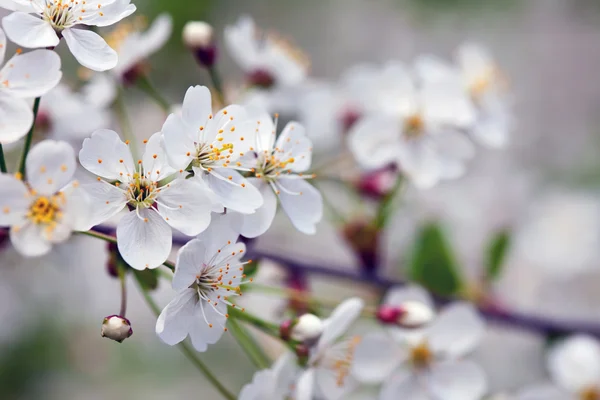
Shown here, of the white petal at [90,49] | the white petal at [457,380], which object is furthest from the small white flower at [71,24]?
the white petal at [457,380]

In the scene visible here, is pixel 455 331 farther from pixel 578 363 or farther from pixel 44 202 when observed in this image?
pixel 44 202

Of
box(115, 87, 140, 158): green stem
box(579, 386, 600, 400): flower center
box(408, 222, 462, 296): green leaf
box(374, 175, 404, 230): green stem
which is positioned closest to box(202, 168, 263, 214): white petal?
box(115, 87, 140, 158): green stem

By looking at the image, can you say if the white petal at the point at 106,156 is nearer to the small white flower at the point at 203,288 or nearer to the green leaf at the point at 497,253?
the small white flower at the point at 203,288

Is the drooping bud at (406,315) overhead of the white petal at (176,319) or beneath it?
beneath

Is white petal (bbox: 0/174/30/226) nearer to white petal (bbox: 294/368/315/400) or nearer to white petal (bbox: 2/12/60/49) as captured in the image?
white petal (bbox: 2/12/60/49)

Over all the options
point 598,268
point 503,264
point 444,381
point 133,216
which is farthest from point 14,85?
point 598,268

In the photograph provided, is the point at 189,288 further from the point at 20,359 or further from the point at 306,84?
the point at 20,359

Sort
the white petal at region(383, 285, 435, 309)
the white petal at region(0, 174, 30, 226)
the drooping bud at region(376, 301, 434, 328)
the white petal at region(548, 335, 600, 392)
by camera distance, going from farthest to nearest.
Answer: the white petal at region(548, 335, 600, 392) → the white petal at region(383, 285, 435, 309) → the drooping bud at region(376, 301, 434, 328) → the white petal at region(0, 174, 30, 226)

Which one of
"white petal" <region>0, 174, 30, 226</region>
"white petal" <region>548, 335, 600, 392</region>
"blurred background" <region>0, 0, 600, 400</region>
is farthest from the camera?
"blurred background" <region>0, 0, 600, 400</region>
